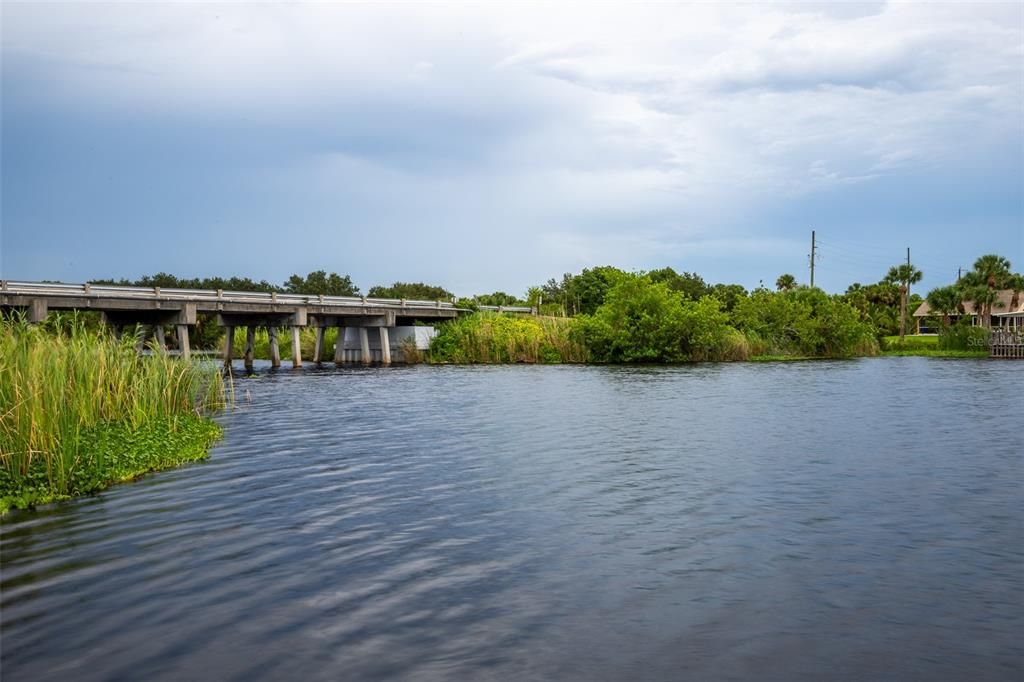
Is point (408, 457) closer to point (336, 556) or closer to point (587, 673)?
point (336, 556)

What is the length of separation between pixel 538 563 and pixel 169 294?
47.9m

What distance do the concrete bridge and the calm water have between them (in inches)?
940

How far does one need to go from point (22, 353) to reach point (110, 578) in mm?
6191

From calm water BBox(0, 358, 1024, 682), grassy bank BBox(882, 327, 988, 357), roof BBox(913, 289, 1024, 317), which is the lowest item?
calm water BBox(0, 358, 1024, 682)

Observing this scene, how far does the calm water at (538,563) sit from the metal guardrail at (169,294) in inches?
1111

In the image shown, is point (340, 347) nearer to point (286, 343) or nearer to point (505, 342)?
point (505, 342)

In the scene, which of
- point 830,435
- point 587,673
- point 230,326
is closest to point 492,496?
point 587,673

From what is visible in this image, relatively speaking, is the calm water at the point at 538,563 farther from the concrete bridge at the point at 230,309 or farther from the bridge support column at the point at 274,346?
the bridge support column at the point at 274,346

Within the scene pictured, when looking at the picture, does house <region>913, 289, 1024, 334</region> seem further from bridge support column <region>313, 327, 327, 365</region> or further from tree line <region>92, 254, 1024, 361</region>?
bridge support column <region>313, 327, 327, 365</region>

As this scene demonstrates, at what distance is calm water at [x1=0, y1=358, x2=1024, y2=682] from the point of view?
7855 mm

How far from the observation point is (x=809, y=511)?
13727mm

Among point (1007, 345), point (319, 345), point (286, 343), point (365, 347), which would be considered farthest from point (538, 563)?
point (286, 343)

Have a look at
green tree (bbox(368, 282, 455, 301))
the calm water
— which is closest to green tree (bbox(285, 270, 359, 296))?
green tree (bbox(368, 282, 455, 301))

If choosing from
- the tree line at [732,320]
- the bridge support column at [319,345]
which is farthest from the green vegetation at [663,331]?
the bridge support column at [319,345]
